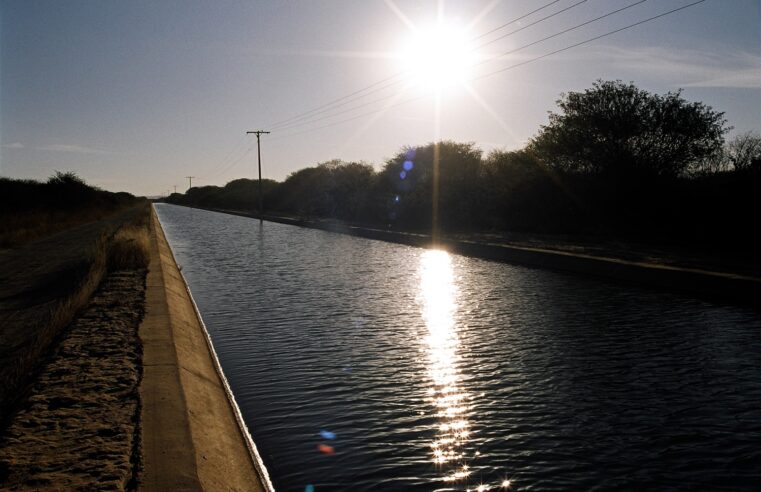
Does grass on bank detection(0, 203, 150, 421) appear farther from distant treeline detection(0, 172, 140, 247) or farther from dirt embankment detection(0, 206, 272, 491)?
distant treeline detection(0, 172, 140, 247)

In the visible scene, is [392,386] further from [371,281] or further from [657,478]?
[371,281]

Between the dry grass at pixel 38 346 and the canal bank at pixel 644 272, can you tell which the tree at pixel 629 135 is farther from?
the dry grass at pixel 38 346

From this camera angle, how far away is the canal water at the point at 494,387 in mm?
4680

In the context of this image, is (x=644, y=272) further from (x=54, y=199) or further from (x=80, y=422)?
(x=54, y=199)

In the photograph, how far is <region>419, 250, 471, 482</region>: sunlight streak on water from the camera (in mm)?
4848

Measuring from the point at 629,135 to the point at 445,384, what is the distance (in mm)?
27527

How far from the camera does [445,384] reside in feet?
22.4

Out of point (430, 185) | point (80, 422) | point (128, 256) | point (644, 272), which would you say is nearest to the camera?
point (80, 422)

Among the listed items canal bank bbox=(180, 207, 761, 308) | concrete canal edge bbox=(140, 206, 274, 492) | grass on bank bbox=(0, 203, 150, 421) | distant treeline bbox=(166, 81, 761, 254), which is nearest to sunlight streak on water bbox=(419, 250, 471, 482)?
concrete canal edge bbox=(140, 206, 274, 492)

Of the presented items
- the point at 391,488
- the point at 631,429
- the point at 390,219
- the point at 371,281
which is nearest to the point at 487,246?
the point at 371,281

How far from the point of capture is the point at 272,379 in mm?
7105

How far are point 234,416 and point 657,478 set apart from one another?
3677 millimetres

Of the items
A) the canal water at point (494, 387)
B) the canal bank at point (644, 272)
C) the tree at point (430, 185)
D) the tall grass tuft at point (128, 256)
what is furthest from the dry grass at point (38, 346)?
the tree at point (430, 185)

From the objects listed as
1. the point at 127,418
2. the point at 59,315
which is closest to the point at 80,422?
the point at 127,418
